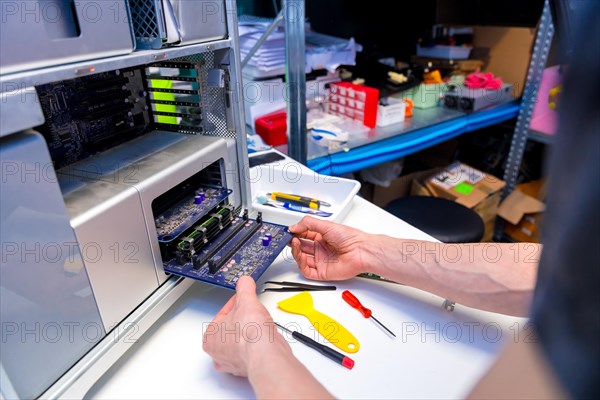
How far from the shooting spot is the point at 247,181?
0.83m

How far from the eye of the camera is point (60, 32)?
1.43 feet

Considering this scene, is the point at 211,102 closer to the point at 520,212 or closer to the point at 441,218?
the point at 441,218

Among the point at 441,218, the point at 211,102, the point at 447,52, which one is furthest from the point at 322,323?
the point at 447,52

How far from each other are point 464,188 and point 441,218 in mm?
610

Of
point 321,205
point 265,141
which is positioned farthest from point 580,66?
point 265,141

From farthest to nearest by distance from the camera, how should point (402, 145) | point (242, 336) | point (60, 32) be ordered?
point (402, 145) → point (242, 336) → point (60, 32)

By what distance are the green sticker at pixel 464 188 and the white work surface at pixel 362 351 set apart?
1.38m

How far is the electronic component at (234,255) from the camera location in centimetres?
64

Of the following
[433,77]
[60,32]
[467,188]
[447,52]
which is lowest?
[467,188]

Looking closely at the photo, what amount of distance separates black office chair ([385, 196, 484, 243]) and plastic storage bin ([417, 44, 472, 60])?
40.8 inches

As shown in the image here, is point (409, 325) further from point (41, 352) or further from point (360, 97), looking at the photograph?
point (360, 97)

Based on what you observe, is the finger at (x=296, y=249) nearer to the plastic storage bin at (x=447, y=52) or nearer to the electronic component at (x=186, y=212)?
the electronic component at (x=186, y=212)

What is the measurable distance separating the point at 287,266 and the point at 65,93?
524 mm

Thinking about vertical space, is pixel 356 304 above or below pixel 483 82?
below
